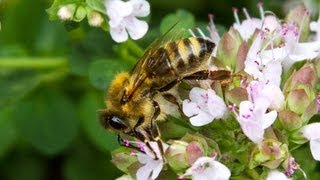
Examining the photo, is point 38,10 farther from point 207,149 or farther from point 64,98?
point 207,149

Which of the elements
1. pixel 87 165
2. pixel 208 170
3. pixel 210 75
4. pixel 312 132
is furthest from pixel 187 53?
pixel 87 165

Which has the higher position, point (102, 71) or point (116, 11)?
point (116, 11)

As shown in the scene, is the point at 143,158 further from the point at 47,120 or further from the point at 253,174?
the point at 47,120

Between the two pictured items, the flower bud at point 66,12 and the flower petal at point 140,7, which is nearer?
the flower bud at point 66,12

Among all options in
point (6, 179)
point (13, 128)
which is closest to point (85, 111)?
point (13, 128)

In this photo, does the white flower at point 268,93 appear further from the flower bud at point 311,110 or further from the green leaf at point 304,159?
the green leaf at point 304,159

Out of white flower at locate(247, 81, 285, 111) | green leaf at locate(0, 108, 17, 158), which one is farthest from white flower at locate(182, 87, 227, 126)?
green leaf at locate(0, 108, 17, 158)

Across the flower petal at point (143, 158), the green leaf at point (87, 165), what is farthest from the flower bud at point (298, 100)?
the green leaf at point (87, 165)
